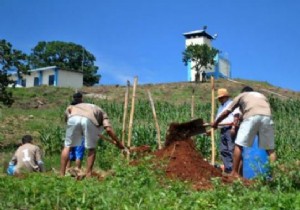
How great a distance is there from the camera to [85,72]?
2633 inches

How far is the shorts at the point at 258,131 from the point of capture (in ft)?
25.9

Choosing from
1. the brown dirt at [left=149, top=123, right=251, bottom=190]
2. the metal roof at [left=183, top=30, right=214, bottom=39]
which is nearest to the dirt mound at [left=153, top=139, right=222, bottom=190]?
the brown dirt at [left=149, top=123, right=251, bottom=190]

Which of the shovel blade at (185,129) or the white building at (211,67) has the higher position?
the white building at (211,67)

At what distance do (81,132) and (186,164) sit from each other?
1945 mm

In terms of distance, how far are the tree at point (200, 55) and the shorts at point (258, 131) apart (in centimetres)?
3676

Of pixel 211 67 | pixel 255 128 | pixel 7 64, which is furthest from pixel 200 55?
pixel 255 128

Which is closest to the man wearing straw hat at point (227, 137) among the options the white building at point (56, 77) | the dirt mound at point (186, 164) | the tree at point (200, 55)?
the dirt mound at point (186, 164)

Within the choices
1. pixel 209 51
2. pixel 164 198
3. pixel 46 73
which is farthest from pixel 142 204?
pixel 46 73

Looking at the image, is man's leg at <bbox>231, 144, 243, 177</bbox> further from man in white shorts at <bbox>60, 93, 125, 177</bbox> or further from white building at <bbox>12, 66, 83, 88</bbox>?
white building at <bbox>12, 66, 83, 88</bbox>

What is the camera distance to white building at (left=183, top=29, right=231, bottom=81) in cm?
5062

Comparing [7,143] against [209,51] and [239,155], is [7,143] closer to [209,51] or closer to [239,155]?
[239,155]

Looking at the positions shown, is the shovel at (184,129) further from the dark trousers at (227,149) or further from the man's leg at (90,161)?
the man's leg at (90,161)

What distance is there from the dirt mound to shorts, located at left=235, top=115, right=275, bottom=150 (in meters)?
0.82

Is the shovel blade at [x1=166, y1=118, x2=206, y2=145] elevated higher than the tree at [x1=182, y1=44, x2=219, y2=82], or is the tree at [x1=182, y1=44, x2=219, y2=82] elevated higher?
the tree at [x1=182, y1=44, x2=219, y2=82]
